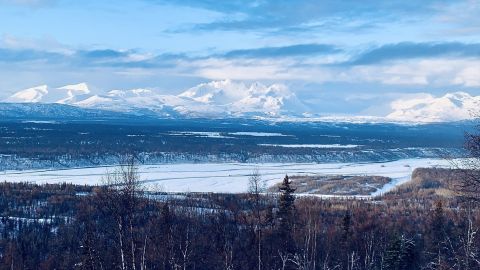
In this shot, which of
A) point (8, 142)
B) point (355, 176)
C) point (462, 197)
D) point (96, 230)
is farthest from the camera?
point (8, 142)

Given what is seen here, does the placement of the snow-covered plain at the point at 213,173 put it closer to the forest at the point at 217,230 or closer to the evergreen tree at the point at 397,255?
the forest at the point at 217,230

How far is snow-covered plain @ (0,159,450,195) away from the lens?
84.6 m

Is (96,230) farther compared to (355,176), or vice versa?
(355,176)

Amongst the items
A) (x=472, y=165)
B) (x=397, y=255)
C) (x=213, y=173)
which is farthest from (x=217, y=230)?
(x=213, y=173)

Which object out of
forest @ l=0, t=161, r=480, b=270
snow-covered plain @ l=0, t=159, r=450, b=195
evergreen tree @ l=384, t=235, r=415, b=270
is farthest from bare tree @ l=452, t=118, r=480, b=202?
snow-covered plain @ l=0, t=159, r=450, b=195

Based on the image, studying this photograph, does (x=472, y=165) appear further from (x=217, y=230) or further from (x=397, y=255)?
(x=217, y=230)

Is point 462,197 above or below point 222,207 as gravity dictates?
above

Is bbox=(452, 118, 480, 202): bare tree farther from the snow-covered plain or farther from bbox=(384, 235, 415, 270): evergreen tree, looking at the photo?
the snow-covered plain

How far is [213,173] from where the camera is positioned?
10306cm

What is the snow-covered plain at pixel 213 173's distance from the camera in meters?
84.6

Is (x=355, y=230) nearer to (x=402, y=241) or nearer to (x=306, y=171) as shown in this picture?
(x=402, y=241)

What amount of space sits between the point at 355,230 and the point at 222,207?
16073 mm

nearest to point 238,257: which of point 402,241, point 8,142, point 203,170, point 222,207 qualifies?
point 402,241

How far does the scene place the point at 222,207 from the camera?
196 ft
